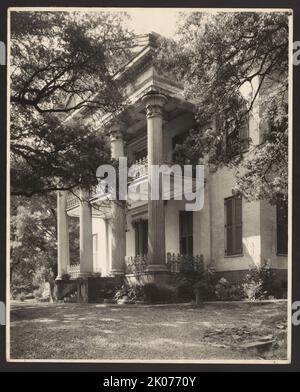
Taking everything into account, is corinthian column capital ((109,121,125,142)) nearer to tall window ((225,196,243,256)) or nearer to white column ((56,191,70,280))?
white column ((56,191,70,280))

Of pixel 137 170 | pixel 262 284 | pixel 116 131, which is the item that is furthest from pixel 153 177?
pixel 262 284

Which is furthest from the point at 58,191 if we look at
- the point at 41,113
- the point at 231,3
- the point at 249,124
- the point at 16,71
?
the point at 231,3

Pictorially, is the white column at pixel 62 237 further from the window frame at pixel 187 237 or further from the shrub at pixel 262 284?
the shrub at pixel 262 284

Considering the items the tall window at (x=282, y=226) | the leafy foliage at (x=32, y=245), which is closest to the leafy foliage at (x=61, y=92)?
the leafy foliage at (x=32, y=245)

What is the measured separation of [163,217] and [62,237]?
2110 mm

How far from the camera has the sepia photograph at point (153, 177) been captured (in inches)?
252

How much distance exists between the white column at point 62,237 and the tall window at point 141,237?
1.65 meters

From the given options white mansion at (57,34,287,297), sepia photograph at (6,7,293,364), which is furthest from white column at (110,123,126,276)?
sepia photograph at (6,7,293,364)

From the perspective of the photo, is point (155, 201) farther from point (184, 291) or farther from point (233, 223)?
point (184, 291)

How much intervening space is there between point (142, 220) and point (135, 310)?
10.2 ft

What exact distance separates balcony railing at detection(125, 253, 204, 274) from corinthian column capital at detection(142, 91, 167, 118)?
9.54ft

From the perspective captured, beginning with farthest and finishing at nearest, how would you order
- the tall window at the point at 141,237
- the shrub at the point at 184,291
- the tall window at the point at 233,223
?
the tall window at the point at 141,237, the tall window at the point at 233,223, the shrub at the point at 184,291

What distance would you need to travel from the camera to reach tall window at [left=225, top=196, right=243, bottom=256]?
8250 millimetres

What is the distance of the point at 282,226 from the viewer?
7.10 meters
